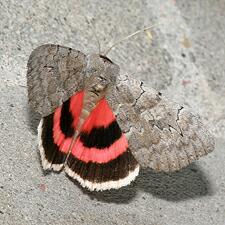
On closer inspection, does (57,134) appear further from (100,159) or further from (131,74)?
(131,74)

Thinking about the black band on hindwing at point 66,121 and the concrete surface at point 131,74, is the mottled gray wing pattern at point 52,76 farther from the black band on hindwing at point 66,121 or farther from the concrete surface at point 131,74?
the concrete surface at point 131,74

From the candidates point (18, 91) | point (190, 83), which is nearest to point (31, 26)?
point (18, 91)

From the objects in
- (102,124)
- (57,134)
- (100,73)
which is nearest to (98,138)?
(102,124)

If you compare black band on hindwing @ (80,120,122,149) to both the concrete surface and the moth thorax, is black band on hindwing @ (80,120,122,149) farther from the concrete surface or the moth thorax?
the concrete surface

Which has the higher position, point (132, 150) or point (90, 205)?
point (132, 150)

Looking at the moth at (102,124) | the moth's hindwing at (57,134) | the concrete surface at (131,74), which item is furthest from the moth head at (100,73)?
the concrete surface at (131,74)

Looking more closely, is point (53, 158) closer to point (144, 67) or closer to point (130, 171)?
point (130, 171)
